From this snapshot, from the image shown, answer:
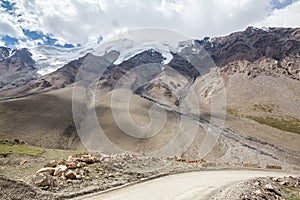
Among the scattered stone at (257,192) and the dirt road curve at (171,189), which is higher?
the scattered stone at (257,192)

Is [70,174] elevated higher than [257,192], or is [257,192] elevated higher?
[257,192]

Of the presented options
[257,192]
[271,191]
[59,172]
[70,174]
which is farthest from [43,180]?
[271,191]

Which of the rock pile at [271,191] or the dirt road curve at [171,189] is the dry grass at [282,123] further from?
the dirt road curve at [171,189]

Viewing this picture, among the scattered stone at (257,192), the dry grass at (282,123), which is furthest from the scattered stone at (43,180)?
the dry grass at (282,123)

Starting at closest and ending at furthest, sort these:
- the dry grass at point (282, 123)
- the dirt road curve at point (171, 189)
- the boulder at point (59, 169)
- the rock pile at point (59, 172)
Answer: the rock pile at point (59, 172) → the dirt road curve at point (171, 189) → the boulder at point (59, 169) → the dry grass at point (282, 123)

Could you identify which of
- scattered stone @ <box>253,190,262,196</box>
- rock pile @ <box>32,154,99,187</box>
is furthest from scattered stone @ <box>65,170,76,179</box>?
scattered stone @ <box>253,190,262,196</box>

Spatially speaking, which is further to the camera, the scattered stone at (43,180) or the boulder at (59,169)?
the boulder at (59,169)

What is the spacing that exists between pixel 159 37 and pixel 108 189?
30616mm

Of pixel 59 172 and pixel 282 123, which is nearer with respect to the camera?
pixel 59 172

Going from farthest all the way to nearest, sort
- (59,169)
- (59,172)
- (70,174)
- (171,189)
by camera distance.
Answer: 1. (171,189)
2. (59,169)
3. (70,174)
4. (59,172)

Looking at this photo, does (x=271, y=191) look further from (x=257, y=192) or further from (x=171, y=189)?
(x=171, y=189)

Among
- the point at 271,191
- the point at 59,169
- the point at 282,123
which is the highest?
the point at 282,123

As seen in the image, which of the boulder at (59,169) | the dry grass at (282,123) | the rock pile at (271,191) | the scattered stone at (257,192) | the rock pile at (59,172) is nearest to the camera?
the rock pile at (59,172)

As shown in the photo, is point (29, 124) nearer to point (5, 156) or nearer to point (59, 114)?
point (59, 114)
